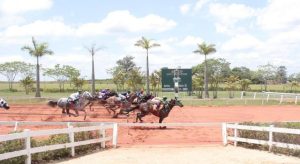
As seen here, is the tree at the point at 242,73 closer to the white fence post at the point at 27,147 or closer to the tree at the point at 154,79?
the tree at the point at 154,79

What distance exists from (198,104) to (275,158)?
29740 millimetres

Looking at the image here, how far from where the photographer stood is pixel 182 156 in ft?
53.0

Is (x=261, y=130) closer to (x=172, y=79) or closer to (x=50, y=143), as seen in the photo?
(x=50, y=143)

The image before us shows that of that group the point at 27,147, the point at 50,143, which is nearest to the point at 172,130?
the point at 50,143

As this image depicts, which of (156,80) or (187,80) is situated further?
(156,80)

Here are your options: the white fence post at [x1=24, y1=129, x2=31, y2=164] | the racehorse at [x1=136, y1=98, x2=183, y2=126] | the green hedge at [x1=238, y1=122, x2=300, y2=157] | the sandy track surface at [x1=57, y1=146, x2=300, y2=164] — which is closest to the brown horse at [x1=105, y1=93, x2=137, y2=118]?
the racehorse at [x1=136, y1=98, x2=183, y2=126]

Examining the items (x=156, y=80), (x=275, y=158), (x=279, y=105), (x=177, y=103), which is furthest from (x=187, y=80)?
(x=275, y=158)

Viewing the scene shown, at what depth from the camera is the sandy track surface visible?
15.0m

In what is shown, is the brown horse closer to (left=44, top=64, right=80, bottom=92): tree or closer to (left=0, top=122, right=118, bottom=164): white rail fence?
(left=0, top=122, right=118, bottom=164): white rail fence

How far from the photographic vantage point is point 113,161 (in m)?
14.9

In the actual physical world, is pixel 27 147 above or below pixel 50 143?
above

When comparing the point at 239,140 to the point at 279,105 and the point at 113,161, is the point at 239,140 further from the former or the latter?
the point at 279,105

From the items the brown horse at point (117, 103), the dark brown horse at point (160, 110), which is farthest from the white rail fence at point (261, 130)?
the brown horse at point (117, 103)

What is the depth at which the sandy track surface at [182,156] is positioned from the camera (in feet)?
49.2
